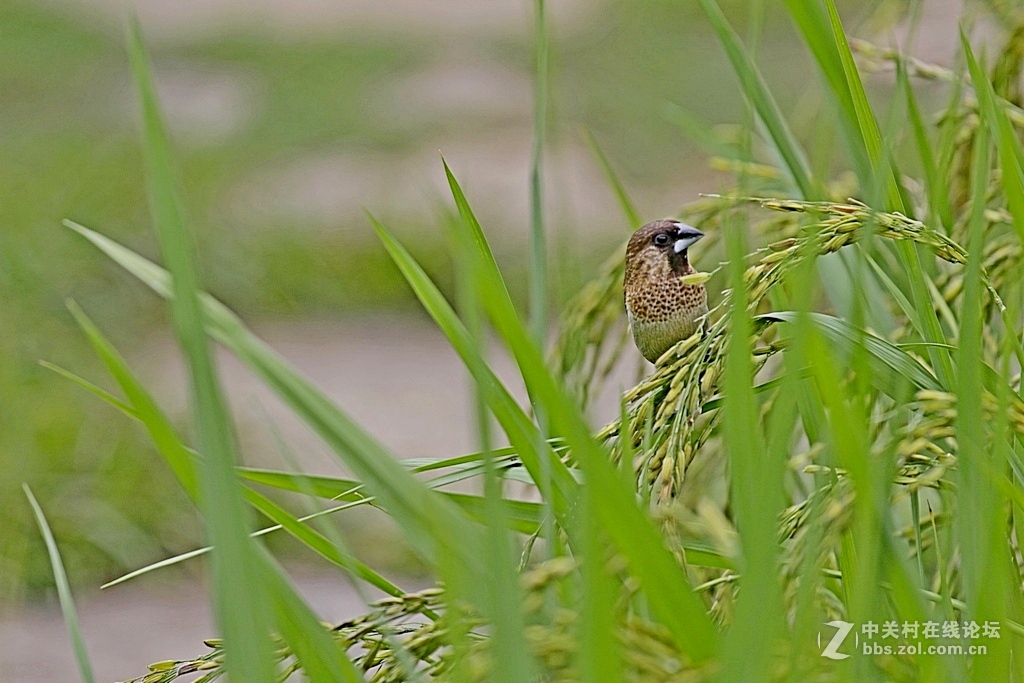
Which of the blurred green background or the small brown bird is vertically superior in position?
the blurred green background

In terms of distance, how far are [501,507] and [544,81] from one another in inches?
6.2

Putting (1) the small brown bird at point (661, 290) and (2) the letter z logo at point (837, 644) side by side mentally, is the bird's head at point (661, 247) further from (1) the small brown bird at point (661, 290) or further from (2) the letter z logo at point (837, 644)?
(2) the letter z logo at point (837, 644)

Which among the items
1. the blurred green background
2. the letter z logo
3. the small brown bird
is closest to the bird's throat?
the small brown bird

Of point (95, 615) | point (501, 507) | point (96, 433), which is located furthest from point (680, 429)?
point (96, 433)

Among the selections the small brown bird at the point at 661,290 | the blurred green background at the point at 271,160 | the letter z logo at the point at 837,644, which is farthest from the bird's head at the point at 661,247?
the blurred green background at the point at 271,160

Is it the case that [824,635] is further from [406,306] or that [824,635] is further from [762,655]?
[406,306]

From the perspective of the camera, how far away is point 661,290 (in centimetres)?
37

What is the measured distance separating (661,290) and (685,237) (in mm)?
31

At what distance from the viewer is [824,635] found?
0.35m

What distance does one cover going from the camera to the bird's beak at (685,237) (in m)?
0.39

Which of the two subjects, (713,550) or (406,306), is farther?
(406,306)

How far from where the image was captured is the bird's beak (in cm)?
39

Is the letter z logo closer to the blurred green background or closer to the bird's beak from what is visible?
the bird's beak

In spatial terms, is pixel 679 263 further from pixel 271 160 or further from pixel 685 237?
pixel 271 160
